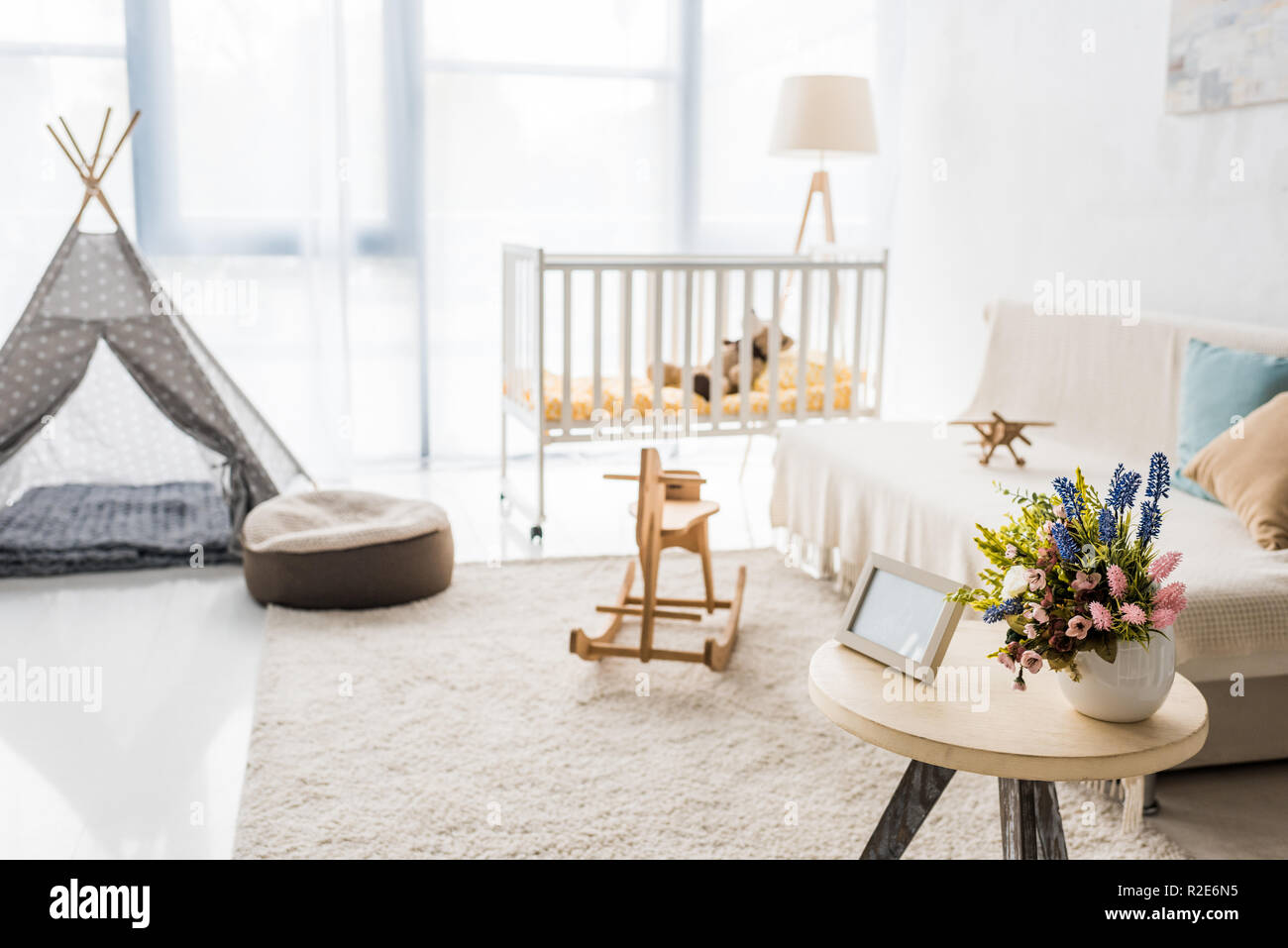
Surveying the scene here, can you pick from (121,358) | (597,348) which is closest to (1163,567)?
(597,348)

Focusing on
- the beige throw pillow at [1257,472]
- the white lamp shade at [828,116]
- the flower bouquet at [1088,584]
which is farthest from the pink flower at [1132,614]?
the white lamp shade at [828,116]

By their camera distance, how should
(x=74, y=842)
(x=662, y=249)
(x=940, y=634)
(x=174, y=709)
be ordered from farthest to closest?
(x=662, y=249)
(x=174, y=709)
(x=74, y=842)
(x=940, y=634)

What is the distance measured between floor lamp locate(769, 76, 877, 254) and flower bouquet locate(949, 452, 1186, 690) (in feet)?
9.90

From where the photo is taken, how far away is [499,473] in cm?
A: 461

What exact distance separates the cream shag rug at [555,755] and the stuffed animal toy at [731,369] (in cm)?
108

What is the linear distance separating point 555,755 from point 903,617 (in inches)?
32.5

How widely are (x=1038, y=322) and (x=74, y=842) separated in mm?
2595

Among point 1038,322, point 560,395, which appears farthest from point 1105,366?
point 560,395

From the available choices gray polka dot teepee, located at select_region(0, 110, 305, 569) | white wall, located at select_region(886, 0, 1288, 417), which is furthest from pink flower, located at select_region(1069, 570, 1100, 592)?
gray polka dot teepee, located at select_region(0, 110, 305, 569)

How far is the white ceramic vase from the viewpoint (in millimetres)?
1357

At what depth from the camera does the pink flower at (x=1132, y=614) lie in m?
1.32

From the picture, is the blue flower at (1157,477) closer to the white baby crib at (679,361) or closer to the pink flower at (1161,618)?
the pink flower at (1161,618)
